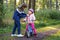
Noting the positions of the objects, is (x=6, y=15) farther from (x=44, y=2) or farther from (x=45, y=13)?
(x=44, y=2)

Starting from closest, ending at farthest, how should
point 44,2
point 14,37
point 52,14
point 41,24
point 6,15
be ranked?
point 14,37 → point 6,15 → point 41,24 → point 52,14 → point 44,2

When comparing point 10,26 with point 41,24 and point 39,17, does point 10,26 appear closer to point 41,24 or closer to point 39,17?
point 41,24

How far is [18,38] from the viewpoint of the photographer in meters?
11.5

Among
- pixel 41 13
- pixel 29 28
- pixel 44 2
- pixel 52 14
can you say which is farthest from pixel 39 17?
pixel 44 2

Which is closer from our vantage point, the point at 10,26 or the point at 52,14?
the point at 10,26

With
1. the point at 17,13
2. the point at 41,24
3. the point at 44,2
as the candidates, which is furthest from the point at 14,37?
the point at 44,2

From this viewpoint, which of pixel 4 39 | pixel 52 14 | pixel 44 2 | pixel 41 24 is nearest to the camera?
pixel 4 39

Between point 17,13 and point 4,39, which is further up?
point 17,13

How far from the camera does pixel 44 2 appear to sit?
45.1m

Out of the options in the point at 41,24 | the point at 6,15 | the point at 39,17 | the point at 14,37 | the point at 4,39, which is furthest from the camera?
the point at 39,17

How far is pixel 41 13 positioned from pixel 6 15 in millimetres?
7557

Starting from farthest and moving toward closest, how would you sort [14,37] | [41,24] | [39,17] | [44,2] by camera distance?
[44,2] < [39,17] < [41,24] < [14,37]

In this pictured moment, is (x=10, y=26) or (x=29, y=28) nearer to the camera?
(x=29, y=28)

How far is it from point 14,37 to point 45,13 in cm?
1218
